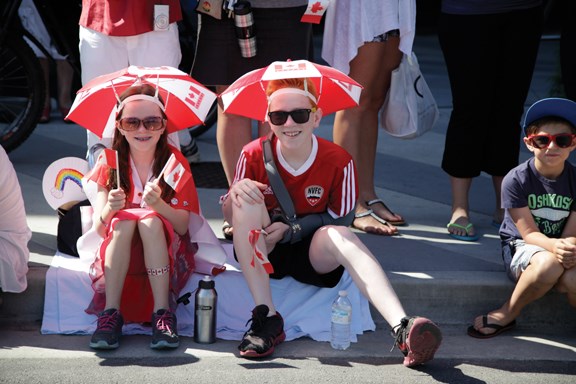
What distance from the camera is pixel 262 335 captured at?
446cm

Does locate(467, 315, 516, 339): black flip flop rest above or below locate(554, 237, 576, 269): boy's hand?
below

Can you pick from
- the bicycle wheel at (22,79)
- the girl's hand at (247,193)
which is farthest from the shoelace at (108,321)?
the bicycle wheel at (22,79)

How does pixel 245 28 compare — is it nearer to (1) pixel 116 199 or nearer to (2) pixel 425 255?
(1) pixel 116 199

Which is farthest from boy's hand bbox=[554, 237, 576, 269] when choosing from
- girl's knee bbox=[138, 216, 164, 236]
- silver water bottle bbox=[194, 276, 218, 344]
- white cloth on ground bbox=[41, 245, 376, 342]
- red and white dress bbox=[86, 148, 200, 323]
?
girl's knee bbox=[138, 216, 164, 236]

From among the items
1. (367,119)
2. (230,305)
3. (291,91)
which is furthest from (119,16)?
(230,305)

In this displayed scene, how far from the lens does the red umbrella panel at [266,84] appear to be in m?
4.69

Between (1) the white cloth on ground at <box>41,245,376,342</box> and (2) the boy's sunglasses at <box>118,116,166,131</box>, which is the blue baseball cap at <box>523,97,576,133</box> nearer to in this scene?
(1) the white cloth on ground at <box>41,245,376,342</box>

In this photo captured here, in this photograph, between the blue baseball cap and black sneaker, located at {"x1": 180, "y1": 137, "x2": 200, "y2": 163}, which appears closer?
the blue baseball cap

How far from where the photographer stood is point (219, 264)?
16.1 ft

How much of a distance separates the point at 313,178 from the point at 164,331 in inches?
37.2

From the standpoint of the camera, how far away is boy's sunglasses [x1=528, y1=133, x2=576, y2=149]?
4.74 meters

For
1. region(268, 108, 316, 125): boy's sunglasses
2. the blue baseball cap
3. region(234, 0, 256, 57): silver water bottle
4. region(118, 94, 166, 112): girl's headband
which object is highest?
region(234, 0, 256, 57): silver water bottle

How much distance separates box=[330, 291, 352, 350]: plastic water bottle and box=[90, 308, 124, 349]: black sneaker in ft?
2.95

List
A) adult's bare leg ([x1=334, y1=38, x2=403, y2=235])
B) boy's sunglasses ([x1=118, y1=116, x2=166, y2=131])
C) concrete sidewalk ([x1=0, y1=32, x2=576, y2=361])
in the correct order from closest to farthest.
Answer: boy's sunglasses ([x1=118, y1=116, x2=166, y2=131])
concrete sidewalk ([x1=0, y1=32, x2=576, y2=361])
adult's bare leg ([x1=334, y1=38, x2=403, y2=235])
